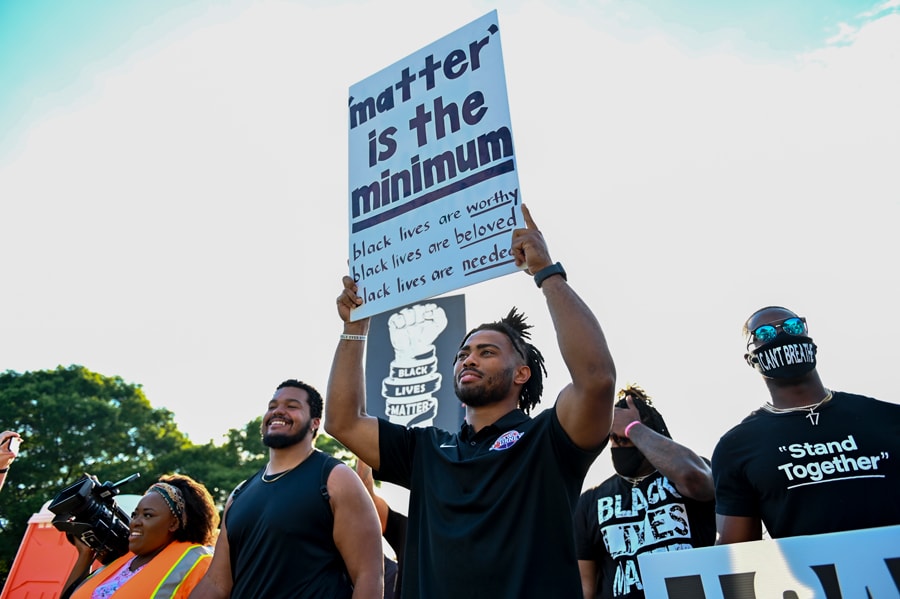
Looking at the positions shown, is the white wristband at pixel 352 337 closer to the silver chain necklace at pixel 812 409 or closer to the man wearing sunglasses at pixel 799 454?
the man wearing sunglasses at pixel 799 454

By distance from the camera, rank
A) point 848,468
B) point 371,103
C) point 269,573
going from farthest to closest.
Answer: point 371,103 → point 269,573 → point 848,468

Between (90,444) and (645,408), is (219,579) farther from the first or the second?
(90,444)

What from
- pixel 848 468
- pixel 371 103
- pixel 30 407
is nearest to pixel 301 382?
pixel 371 103

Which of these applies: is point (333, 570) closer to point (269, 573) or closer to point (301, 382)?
point (269, 573)

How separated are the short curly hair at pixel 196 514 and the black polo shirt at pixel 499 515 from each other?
2.85 meters

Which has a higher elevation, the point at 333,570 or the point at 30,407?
the point at 30,407

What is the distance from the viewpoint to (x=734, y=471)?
298cm

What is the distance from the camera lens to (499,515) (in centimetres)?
233

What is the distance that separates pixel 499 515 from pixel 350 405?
0.87 meters

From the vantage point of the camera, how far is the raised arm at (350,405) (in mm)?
2852

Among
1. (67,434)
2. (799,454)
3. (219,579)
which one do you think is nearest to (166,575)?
(219,579)

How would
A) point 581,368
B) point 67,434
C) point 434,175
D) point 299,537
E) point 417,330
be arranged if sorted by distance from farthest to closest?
point 67,434
point 417,330
point 299,537
point 434,175
point 581,368

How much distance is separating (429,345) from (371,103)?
13215 mm

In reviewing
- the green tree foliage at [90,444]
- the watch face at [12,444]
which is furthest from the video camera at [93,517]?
the green tree foliage at [90,444]
